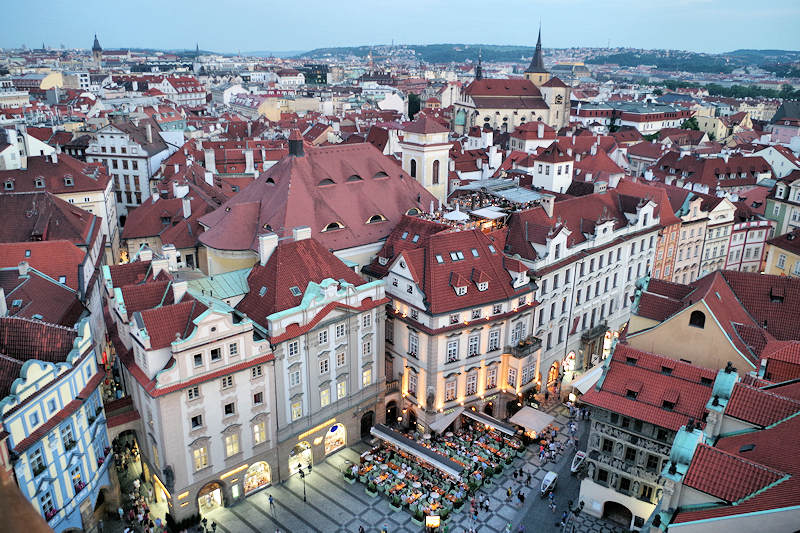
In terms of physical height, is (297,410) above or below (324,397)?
below

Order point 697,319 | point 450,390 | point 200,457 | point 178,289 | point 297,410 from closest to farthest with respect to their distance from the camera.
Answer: point 200,457
point 697,319
point 178,289
point 297,410
point 450,390

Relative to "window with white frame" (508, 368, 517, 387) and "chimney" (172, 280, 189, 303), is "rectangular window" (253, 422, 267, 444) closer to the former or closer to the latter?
"chimney" (172, 280, 189, 303)

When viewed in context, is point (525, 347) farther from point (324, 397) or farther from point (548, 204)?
point (324, 397)

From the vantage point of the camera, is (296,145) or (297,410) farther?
(296,145)

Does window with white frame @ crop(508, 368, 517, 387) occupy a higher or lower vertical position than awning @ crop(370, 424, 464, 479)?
higher

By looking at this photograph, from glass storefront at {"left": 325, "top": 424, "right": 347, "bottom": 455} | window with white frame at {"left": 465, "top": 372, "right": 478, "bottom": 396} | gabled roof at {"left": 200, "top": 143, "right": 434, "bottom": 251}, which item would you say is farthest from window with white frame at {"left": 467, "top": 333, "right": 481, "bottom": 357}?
gabled roof at {"left": 200, "top": 143, "right": 434, "bottom": 251}

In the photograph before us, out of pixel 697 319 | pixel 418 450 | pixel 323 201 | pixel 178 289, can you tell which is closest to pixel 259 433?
pixel 178 289

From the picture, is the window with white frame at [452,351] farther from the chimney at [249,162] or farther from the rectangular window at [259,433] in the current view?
the chimney at [249,162]

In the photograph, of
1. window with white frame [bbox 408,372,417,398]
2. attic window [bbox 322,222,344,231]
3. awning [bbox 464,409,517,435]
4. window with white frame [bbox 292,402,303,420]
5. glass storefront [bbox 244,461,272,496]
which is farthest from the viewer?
attic window [bbox 322,222,344,231]
